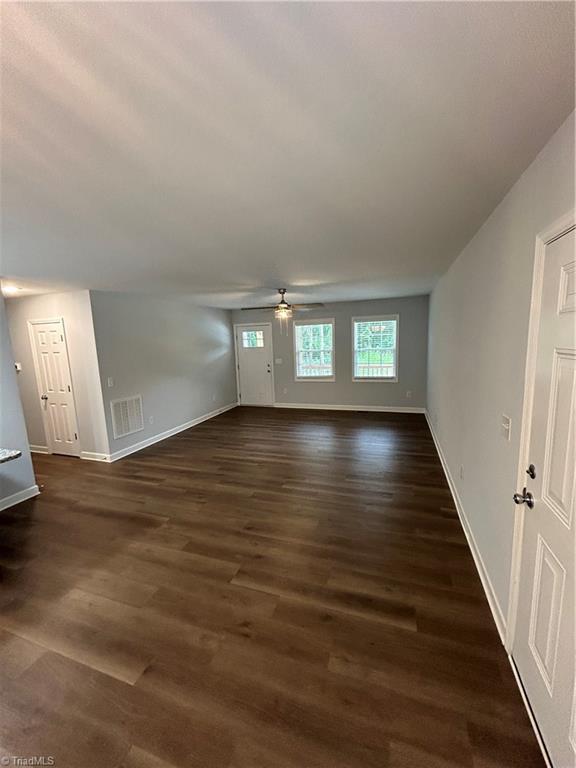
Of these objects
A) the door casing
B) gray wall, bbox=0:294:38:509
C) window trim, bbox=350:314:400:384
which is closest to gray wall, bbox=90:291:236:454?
gray wall, bbox=0:294:38:509

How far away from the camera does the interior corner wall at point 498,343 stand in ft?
4.42

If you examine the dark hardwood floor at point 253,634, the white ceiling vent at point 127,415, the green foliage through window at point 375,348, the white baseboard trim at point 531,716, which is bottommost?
the dark hardwood floor at point 253,634

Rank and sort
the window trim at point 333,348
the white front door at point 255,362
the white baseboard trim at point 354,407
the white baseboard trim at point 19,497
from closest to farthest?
1. the white baseboard trim at point 19,497
2. the white baseboard trim at point 354,407
3. the window trim at point 333,348
4. the white front door at point 255,362

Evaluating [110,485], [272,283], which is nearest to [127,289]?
[272,283]

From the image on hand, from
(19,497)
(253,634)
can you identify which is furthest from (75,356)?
(253,634)

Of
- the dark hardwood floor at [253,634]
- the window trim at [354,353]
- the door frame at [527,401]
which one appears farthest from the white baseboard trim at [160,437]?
the door frame at [527,401]

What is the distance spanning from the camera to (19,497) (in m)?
3.51

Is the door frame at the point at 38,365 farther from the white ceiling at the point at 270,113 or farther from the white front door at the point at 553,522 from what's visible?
the white front door at the point at 553,522

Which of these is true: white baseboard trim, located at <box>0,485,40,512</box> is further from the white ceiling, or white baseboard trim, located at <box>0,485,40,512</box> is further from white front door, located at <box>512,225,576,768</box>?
white front door, located at <box>512,225,576,768</box>

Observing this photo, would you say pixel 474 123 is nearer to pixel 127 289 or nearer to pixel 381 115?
pixel 381 115

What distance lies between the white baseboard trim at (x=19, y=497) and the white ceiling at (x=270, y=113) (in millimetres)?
2766

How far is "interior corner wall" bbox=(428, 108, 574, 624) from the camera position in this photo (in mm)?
1348

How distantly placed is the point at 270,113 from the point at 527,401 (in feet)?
5.26

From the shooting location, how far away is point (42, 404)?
16.3ft
